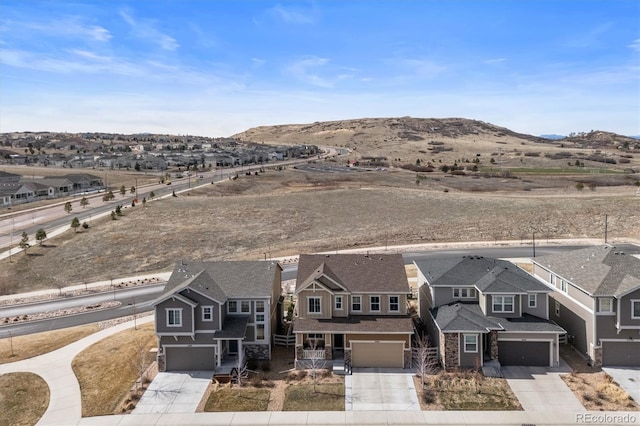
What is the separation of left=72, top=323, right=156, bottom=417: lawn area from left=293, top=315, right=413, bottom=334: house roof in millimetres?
11538

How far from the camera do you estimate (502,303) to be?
3594cm

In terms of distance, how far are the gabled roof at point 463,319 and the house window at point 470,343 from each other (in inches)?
25.6

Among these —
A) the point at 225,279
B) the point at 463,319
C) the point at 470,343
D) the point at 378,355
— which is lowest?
the point at 378,355

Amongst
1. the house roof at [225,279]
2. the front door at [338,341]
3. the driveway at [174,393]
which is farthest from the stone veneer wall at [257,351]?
the front door at [338,341]

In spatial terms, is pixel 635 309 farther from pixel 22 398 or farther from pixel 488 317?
pixel 22 398

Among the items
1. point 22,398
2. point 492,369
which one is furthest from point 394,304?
point 22,398

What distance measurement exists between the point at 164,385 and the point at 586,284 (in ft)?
101

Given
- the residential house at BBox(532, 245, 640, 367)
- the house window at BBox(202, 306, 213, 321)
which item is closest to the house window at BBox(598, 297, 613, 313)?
the residential house at BBox(532, 245, 640, 367)

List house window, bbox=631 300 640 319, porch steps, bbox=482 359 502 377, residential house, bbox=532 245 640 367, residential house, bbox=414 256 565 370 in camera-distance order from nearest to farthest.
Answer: porch steps, bbox=482 359 502 377
house window, bbox=631 300 640 319
residential house, bbox=532 245 640 367
residential house, bbox=414 256 565 370

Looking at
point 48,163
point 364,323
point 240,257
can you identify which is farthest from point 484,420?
point 48,163

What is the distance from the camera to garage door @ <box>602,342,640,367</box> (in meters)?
33.8

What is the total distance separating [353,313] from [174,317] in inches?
527

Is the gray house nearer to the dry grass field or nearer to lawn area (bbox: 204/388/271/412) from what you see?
lawn area (bbox: 204/388/271/412)

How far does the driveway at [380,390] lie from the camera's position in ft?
95.2
